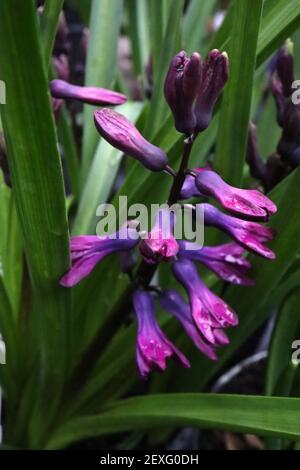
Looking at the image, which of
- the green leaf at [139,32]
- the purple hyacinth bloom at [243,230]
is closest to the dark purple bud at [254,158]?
the purple hyacinth bloom at [243,230]

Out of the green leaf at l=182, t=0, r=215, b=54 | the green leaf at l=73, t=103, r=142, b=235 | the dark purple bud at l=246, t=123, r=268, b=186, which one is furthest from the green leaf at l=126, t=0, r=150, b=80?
the dark purple bud at l=246, t=123, r=268, b=186

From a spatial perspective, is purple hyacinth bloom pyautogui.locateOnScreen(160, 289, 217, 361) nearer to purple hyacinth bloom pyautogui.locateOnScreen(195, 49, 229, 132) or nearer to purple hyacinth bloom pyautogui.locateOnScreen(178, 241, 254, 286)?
purple hyacinth bloom pyautogui.locateOnScreen(178, 241, 254, 286)

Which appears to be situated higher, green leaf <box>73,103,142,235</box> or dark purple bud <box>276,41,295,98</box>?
dark purple bud <box>276,41,295,98</box>

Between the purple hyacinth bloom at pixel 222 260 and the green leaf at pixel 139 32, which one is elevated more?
the green leaf at pixel 139 32

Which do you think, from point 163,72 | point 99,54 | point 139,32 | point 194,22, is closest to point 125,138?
point 163,72

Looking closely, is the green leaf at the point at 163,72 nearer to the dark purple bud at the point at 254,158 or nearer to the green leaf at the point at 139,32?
the dark purple bud at the point at 254,158

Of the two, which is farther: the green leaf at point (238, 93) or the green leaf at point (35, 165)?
the green leaf at point (238, 93)
